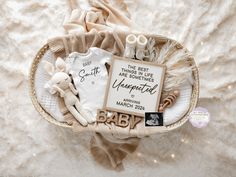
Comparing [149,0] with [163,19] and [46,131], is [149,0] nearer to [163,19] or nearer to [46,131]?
[163,19]

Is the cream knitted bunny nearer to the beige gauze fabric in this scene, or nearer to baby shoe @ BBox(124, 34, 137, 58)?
the beige gauze fabric

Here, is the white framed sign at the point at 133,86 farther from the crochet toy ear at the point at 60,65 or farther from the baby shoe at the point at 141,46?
the crochet toy ear at the point at 60,65

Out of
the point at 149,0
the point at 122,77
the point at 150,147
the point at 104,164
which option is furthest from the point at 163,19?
the point at 104,164

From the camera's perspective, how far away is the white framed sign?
144cm

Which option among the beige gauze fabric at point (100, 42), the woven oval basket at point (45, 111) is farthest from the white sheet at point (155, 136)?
the woven oval basket at point (45, 111)

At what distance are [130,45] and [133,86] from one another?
0.15 metres

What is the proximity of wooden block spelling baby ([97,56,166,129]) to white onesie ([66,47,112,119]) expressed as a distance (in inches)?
1.2

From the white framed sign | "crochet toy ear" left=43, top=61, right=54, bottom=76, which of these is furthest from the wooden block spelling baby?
"crochet toy ear" left=43, top=61, right=54, bottom=76

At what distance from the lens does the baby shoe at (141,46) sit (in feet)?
4.68

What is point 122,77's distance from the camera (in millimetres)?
1457

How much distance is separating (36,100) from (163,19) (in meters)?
0.63

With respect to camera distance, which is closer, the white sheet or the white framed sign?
the white framed sign

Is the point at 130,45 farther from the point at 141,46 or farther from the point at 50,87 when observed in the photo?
the point at 50,87

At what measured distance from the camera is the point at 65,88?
1.46 metres
